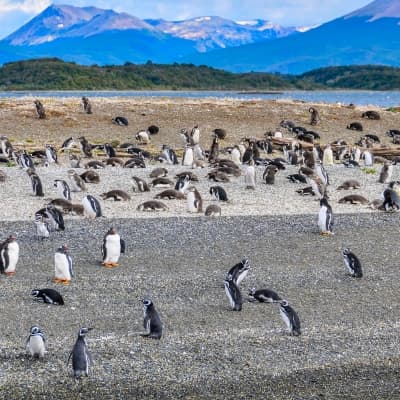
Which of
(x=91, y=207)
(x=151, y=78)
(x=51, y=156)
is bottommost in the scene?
(x=151, y=78)

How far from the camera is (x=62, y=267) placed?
1014 cm

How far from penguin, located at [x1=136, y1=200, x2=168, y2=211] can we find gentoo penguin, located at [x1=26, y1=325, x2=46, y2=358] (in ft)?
24.6

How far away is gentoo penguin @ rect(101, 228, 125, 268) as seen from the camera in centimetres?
1089

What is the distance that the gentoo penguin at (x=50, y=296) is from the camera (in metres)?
9.30

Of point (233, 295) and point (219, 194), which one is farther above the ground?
point (233, 295)

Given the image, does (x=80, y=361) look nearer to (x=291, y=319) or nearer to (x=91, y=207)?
(x=291, y=319)

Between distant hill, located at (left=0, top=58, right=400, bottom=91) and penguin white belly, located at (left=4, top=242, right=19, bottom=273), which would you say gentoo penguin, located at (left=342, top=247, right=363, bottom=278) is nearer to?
penguin white belly, located at (left=4, top=242, right=19, bottom=273)

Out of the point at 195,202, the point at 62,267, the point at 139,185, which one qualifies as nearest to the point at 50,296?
the point at 62,267

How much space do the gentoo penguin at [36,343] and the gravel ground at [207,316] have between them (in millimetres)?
96

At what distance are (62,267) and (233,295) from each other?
210 centimetres

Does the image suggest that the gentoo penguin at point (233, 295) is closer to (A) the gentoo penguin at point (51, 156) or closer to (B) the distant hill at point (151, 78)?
(A) the gentoo penguin at point (51, 156)

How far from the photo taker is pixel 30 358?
7.77 metres

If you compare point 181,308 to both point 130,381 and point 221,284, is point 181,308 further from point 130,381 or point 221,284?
point 130,381

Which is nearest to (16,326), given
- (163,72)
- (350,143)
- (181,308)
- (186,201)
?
(181,308)
